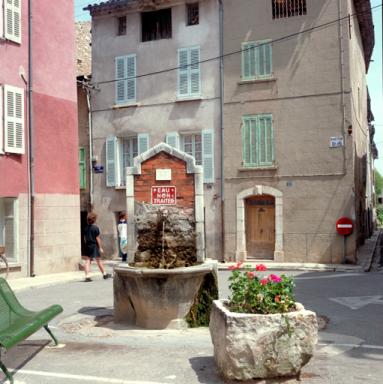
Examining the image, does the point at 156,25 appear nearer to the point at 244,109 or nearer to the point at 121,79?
the point at 121,79

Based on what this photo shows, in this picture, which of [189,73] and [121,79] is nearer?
[189,73]

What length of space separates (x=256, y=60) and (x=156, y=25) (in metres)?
4.24

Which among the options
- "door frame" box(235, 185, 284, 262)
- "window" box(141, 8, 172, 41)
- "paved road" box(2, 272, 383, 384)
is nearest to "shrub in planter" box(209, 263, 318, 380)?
"paved road" box(2, 272, 383, 384)

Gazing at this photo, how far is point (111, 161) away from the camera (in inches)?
809

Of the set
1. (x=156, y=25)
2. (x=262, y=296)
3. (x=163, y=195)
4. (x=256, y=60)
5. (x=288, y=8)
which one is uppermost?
(x=156, y=25)

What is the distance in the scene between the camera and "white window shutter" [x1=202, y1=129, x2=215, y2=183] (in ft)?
Result: 62.5

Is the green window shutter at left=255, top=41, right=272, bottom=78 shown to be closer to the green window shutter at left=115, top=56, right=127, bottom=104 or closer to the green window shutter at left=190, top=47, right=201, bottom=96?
the green window shutter at left=190, top=47, right=201, bottom=96

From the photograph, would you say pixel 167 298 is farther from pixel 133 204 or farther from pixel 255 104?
pixel 255 104

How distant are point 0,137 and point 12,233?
8.24 ft

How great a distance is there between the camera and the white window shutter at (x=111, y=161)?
67.2 feet

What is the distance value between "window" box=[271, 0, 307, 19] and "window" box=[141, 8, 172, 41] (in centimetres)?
388

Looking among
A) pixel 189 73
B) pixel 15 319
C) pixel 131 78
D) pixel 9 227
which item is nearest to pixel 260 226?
pixel 189 73

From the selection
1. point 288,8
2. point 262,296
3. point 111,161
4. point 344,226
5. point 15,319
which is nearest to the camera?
point 262,296

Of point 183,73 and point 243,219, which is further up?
point 183,73
